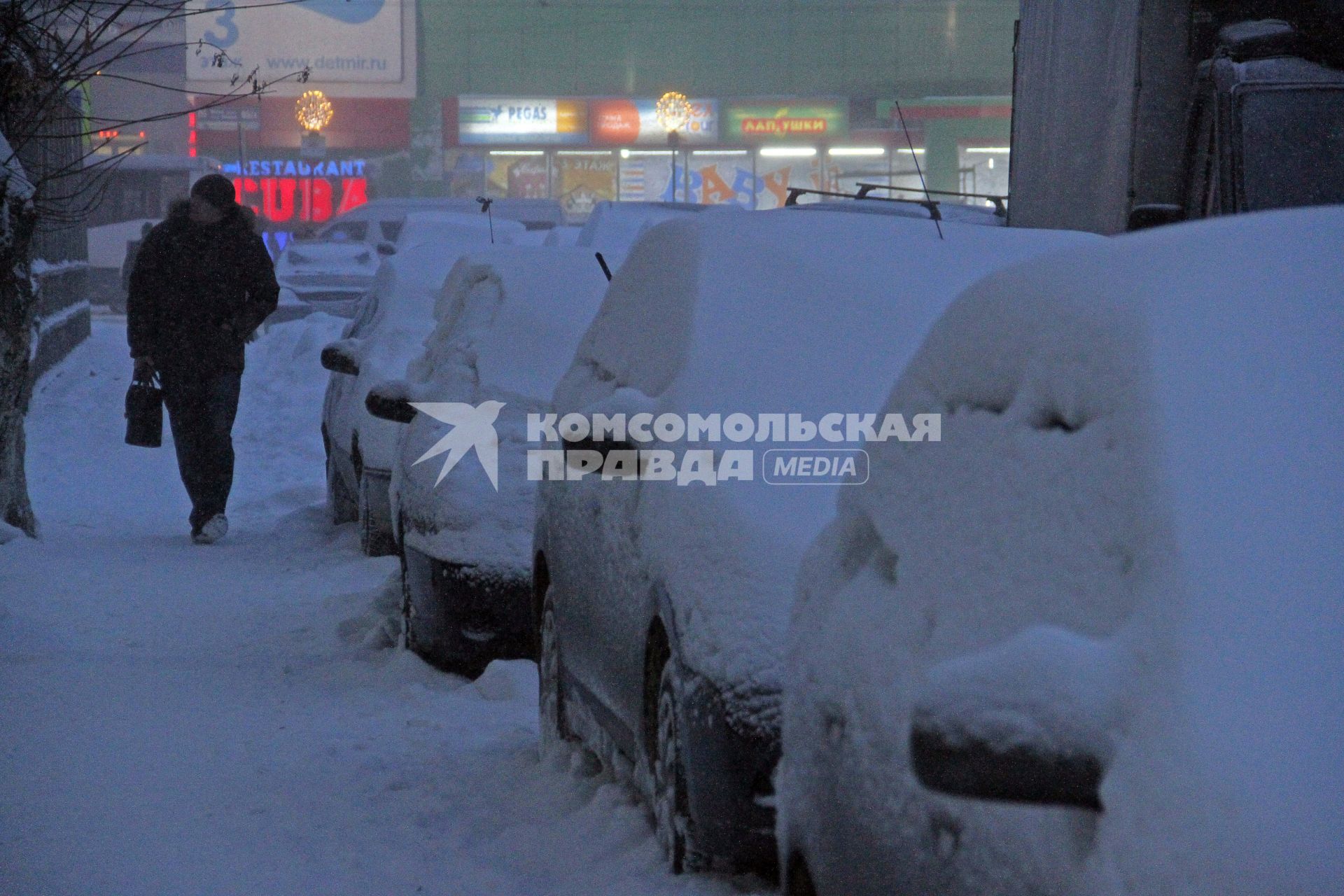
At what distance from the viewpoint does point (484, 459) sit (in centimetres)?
598

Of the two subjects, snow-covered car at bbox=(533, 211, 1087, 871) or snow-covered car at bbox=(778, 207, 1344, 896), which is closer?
snow-covered car at bbox=(778, 207, 1344, 896)

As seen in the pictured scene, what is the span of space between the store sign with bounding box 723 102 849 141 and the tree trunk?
36.9 metres

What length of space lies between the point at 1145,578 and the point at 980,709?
0.70ft

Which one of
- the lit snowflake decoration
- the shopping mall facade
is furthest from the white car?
the shopping mall facade

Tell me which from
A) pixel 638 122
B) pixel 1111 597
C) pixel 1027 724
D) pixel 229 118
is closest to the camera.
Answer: pixel 1027 724

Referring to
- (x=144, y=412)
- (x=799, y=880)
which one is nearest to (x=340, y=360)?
(x=144, y=412)

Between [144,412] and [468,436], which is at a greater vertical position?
[468,436]

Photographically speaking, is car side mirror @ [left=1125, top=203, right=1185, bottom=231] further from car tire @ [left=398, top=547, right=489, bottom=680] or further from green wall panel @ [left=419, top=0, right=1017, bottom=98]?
green wall panel @ [left=419, top=0, right=1017, bottom=98]

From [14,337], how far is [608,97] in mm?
38204

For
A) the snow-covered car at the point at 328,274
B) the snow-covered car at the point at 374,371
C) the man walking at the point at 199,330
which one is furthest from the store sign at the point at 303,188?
the man walking at the point at 199,330

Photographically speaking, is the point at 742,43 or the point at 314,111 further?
the point at 742,43

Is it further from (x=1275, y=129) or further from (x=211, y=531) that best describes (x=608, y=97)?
(x=1275, y=129)

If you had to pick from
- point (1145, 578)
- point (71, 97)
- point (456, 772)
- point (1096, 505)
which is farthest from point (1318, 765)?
point (71, 97)

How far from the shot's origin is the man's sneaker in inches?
375
